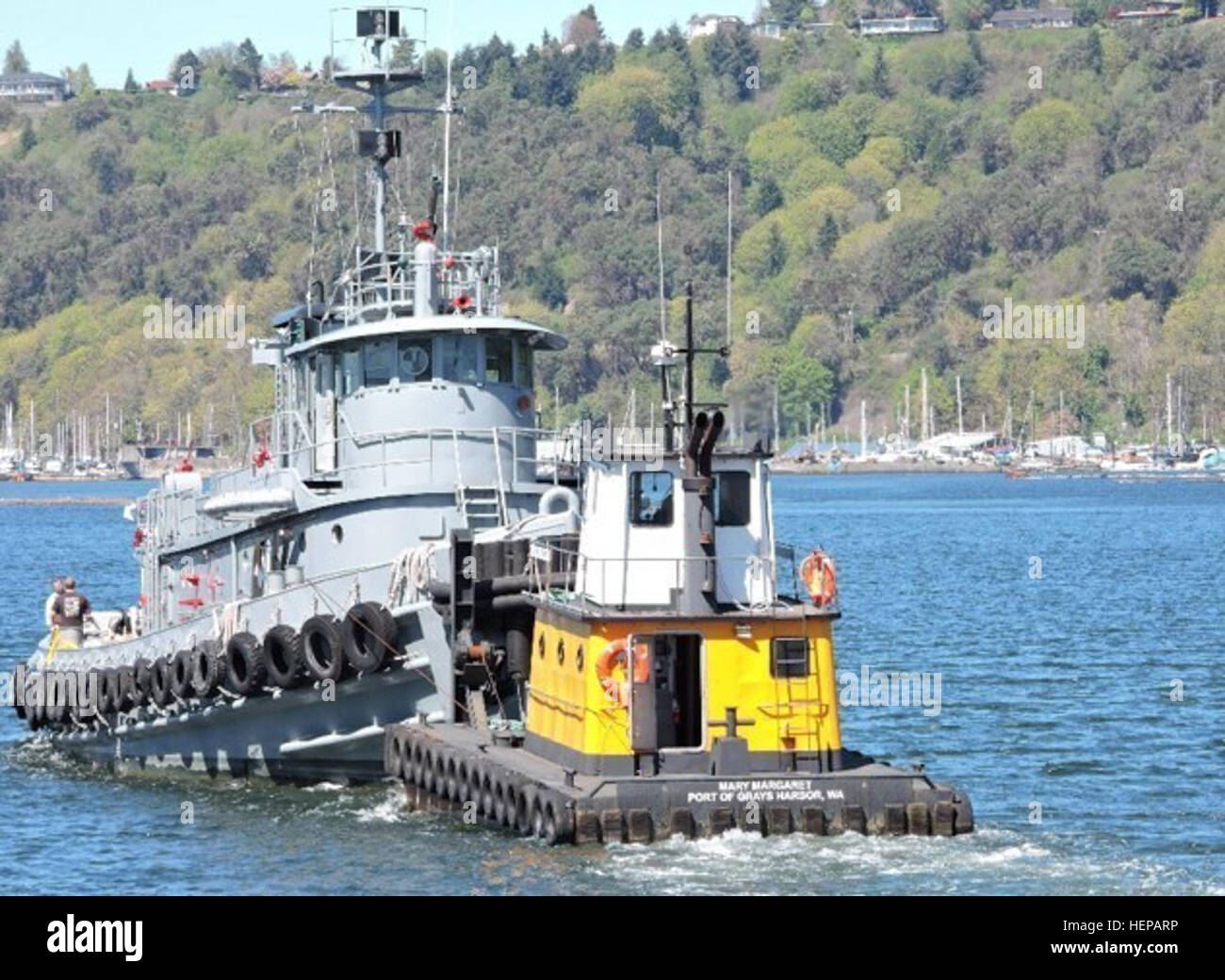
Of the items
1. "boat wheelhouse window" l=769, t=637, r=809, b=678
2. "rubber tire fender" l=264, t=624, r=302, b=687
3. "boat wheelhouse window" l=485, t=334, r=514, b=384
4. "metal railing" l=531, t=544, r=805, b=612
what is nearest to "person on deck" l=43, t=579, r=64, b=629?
"rubber tire fender" l=264, t=624, r=302, b=687

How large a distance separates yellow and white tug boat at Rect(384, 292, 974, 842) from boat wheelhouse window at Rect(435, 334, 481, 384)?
596 cm

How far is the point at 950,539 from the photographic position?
4264 inches

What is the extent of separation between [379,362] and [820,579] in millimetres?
9402

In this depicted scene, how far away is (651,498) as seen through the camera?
31.5 meters

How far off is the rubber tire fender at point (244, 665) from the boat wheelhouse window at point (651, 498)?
23.1 feet

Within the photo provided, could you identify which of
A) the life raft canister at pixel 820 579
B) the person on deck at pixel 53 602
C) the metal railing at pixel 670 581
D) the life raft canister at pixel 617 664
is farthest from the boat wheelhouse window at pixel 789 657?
the person on deck at pixel 53 602

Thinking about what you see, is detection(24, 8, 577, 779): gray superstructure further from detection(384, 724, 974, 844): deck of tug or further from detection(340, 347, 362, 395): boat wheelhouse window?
detection(384, 724, 974, 844): deck of tug

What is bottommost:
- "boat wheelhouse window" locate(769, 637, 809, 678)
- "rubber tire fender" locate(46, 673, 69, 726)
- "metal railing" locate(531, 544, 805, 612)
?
"rubber tire fender" locate(46, 673, 69, 726)

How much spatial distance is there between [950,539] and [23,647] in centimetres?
5350

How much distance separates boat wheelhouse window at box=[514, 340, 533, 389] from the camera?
38.5 metres

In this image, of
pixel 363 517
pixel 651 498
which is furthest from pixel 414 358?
pixel 651 498

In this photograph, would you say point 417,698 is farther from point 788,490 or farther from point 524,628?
point 788,490

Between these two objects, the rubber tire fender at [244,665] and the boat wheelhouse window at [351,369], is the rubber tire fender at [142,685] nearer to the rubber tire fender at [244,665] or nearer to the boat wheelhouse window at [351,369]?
the rubber tire fender at [244,665]
